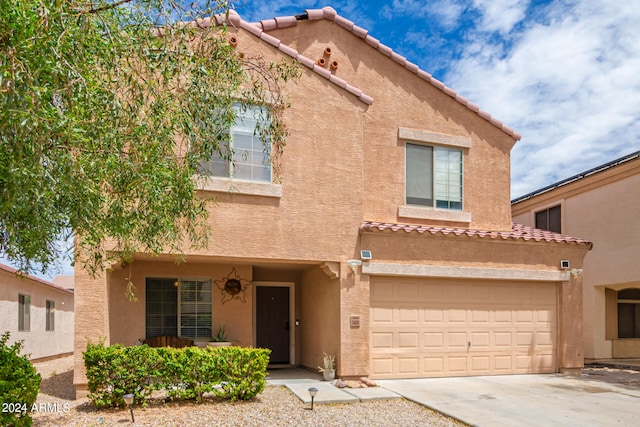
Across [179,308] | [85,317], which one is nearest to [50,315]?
[179,308]

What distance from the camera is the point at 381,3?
10.9 metres

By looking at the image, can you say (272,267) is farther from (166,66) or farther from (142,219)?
(166,66)

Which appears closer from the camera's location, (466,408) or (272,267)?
(466,408)

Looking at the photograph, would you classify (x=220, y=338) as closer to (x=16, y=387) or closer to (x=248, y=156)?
(x=248, y=156)

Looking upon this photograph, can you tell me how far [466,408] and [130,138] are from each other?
7.35 m

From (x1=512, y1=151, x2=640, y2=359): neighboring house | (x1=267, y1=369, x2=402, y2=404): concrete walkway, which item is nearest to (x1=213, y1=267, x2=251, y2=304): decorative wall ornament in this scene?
(x1=267, y1=369, x2=402, y2=404): concrete walkway

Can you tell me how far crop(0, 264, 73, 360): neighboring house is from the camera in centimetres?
1666

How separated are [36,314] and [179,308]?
9238 millimetres

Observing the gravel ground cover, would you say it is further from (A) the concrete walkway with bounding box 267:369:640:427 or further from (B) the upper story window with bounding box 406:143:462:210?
(B) the upper story window with bounding box 406:143:462:210

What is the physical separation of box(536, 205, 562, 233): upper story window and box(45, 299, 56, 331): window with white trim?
19.6 m

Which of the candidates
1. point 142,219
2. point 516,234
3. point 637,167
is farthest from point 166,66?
point 637,167

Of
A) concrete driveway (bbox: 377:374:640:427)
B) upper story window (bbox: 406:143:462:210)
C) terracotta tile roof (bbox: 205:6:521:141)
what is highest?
terracotta tile roof (bbox: 205:6:521:141)

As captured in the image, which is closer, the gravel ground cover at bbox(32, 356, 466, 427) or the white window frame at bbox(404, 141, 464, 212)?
the gravel ground cover at bbox(32, 356, 466, 427)

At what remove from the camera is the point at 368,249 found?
1220 cm
